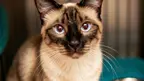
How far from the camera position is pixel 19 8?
2.18 m

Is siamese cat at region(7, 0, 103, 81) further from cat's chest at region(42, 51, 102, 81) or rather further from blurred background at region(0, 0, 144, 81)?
blurred background at region(0, 0, 144, 81)

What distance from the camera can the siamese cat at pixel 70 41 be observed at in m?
1.21

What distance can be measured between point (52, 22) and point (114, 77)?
678mm

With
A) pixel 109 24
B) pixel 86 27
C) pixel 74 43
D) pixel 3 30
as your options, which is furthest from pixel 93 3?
pixel 109 24

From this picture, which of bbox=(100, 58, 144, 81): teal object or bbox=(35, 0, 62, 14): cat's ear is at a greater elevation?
bbox=(35, 0, 62, 14): cat's ear

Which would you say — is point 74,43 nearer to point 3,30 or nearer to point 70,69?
point 70,69

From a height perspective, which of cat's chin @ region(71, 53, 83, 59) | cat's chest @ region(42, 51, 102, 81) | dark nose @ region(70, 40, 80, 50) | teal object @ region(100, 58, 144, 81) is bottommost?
teal object @ region(100, 58, 144, 81)

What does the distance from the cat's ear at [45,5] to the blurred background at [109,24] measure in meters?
0.90

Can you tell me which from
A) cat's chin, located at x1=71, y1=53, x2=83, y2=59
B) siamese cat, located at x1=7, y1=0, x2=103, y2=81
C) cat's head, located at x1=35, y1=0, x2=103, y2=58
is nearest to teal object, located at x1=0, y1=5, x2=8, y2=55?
siamese cat, located at x1=7, y1=0, x2=103, y2=81

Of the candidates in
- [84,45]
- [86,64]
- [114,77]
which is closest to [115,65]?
[114,77]

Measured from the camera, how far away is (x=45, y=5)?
1.25 m

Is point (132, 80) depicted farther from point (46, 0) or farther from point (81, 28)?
point (46, 0)

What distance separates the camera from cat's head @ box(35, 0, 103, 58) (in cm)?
120

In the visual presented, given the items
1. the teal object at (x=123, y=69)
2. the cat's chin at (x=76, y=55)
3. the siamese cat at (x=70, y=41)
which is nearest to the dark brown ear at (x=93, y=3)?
the siamese cat at (x=70, y=41)
